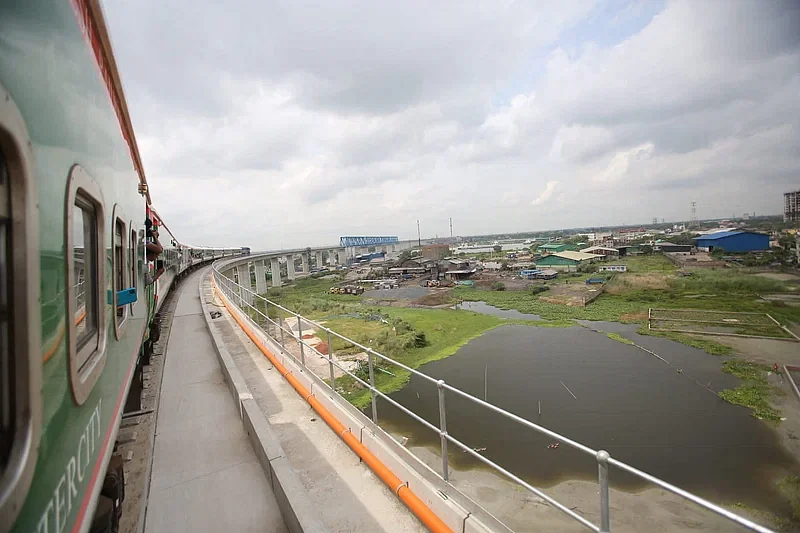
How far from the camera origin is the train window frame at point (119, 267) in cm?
286

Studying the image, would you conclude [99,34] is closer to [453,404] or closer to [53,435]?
[53,435]

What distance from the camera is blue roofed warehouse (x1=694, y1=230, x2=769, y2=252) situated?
49469mm

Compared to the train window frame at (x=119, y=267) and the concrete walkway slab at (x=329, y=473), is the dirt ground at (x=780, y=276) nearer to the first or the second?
the concrete walkway slab at (x=329, y=473)

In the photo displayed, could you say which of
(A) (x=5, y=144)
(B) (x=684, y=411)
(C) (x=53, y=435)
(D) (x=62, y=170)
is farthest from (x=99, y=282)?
(B) (x=684, y=411)

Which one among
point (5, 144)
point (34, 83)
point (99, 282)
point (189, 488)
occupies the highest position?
point (34, 83)

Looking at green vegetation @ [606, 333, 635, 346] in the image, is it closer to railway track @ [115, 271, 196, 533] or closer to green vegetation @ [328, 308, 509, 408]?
green vegetation @ [328, 308, 509, 408]

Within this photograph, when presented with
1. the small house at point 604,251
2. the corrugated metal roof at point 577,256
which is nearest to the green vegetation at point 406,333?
the corrugated metal roof at point 577,256

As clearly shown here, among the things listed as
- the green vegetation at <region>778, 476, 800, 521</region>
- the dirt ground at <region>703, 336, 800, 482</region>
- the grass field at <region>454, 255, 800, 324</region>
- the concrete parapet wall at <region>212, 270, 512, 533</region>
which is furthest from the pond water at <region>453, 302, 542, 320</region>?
the concrete parapet wall at <region>212, 270, 512, 533</region>

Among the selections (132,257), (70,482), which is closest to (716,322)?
(132,257)

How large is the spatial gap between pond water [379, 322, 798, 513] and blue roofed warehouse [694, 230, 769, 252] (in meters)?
45.1

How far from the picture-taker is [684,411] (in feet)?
40.3

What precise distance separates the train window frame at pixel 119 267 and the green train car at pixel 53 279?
19cm

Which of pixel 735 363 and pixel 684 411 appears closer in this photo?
pixel 684 411

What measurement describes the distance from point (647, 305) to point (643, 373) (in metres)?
16.4
